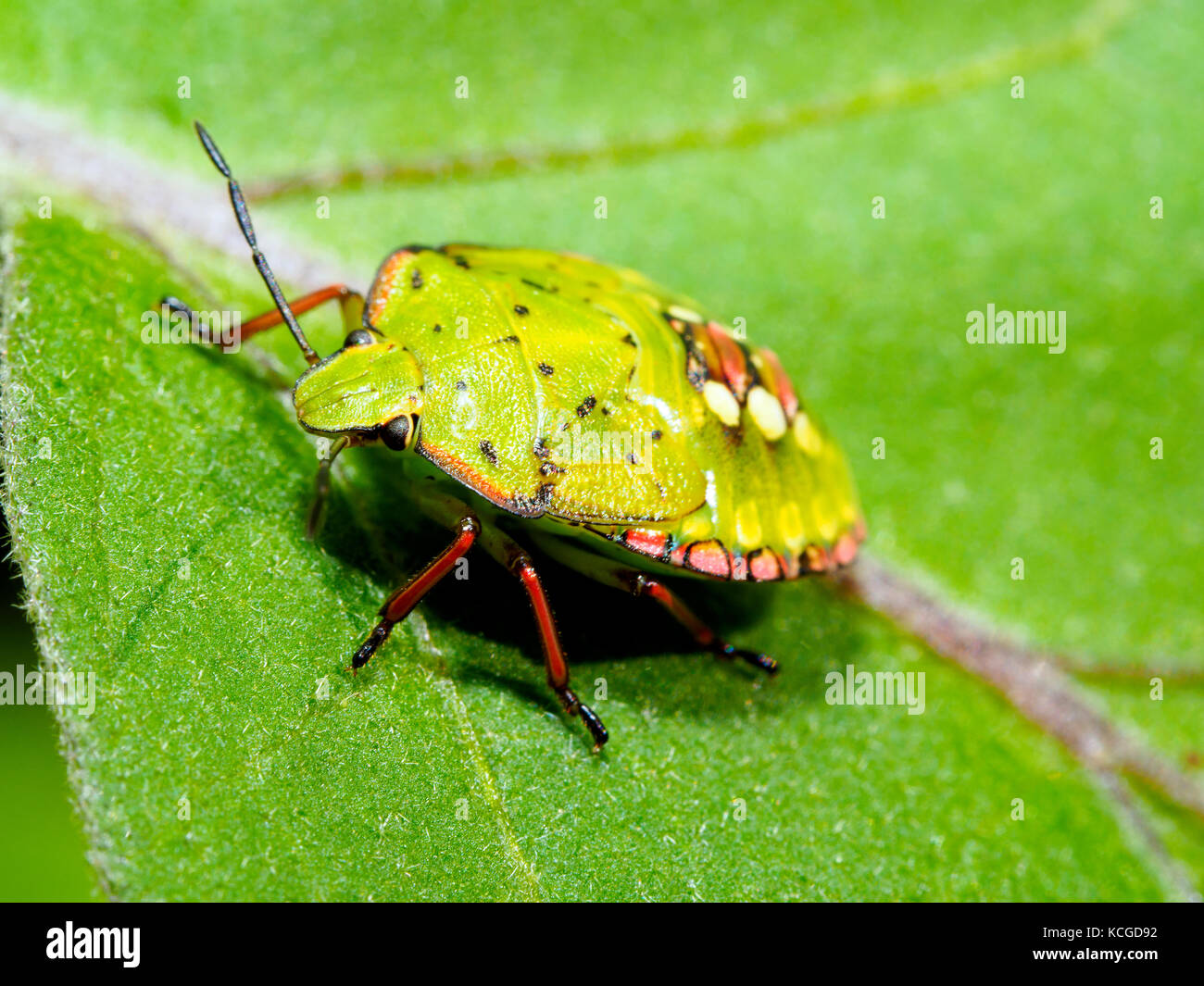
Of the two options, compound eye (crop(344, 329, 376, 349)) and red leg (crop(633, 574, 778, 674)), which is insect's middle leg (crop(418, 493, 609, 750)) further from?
compound eye (crop(344, 329, 376, 349))

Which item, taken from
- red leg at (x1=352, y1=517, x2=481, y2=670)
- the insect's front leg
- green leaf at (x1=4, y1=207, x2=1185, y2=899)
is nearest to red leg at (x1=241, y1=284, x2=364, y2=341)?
green leaf at (x1=4, y1=207, x2=1185, y2=899)

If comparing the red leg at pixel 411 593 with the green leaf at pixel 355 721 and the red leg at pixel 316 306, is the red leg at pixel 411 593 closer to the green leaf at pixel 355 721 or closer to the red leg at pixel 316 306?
the green leaf at pixel 355 721

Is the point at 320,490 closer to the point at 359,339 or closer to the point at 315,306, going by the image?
the point at 359,339

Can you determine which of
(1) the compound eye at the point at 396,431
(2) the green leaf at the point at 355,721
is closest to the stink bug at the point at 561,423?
(1) the compound eye at the point at 396,431

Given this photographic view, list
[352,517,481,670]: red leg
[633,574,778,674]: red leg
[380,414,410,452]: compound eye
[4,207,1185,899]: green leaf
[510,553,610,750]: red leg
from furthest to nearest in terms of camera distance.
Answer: [633,574,778,674]: red leg < [510,553,610,750]: red leg < [380,414,410,452]: compound eye < [352,517,481,670]: red leg < [4,207,1185,899]: green leaf

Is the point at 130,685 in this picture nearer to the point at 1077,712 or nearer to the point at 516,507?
the point at 516,507

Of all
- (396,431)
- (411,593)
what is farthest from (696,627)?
(396,431)
